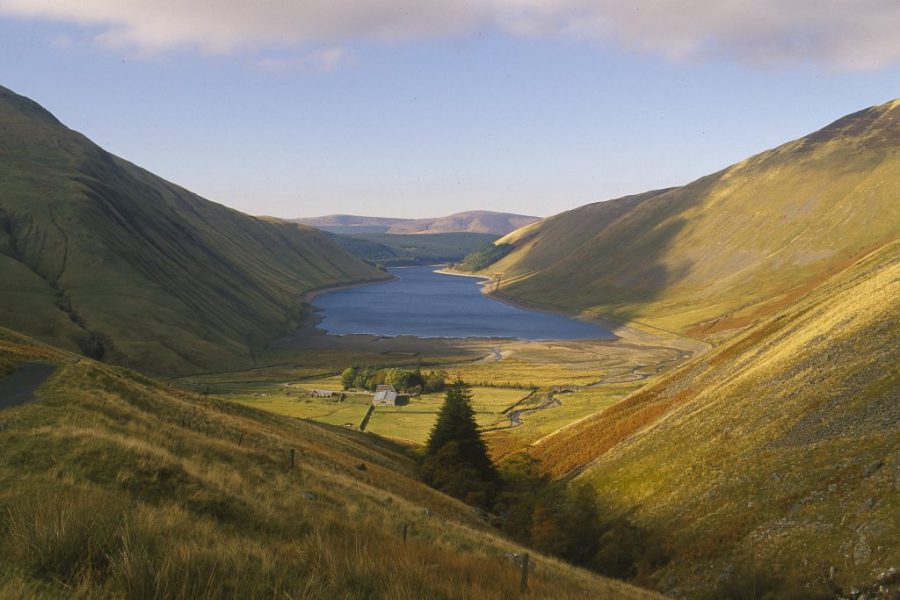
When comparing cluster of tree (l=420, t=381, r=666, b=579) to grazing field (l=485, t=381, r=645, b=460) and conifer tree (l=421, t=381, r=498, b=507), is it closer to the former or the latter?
conifer tree (l=421, t=381, r=498, b=507)

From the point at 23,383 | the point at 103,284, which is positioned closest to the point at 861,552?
the point at 23,383

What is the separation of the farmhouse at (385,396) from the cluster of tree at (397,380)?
9.27 ft

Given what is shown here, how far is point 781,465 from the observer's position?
98.5 ft

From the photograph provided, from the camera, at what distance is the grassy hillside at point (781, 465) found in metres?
23.5

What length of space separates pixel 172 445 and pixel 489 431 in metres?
70.5

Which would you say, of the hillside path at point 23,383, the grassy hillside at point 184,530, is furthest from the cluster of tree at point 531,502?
the hillside path at point 23,383

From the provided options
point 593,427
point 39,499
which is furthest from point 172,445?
point 593,427

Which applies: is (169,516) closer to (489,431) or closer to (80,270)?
(489,431)

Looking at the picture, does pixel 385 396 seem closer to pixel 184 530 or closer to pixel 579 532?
pixel 579 532

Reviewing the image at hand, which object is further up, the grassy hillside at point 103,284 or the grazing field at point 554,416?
the grassy hillside at point 103,284

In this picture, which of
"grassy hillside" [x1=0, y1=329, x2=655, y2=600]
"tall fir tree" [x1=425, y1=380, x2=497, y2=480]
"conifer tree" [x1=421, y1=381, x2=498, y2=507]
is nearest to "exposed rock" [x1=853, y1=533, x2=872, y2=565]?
"grassy hillside" [x1=0, y1=329, x2=655, y2=600]

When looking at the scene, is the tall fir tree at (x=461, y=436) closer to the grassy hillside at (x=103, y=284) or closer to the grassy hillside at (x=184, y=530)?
the grassy hillside at (x=184, y=530)

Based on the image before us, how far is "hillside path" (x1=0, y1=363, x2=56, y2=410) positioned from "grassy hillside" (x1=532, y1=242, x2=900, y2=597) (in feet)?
91.2

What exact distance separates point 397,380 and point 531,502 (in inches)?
3185
